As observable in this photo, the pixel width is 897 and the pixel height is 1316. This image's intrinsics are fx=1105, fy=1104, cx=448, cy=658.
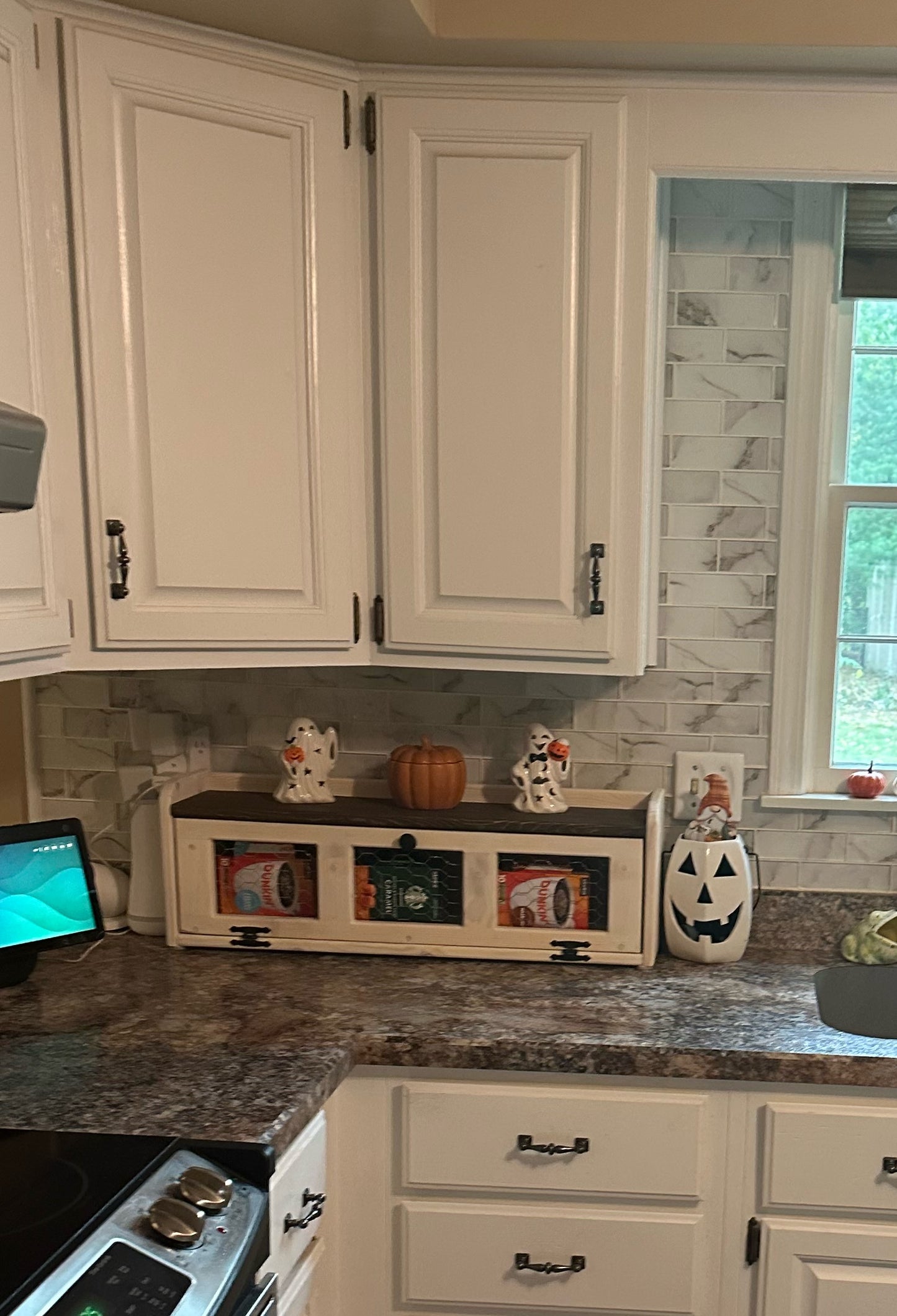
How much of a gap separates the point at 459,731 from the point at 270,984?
2.02ft

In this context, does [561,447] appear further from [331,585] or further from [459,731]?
[459,731]

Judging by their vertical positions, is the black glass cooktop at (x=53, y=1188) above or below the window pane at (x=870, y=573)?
below

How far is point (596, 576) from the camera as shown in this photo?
1.81 meters

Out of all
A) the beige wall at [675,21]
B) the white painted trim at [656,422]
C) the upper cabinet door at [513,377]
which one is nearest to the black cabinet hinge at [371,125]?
the upper cabinet door at [513,377]

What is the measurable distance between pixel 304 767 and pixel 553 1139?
2.60ft

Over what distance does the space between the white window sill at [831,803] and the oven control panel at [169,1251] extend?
1238 millimetres

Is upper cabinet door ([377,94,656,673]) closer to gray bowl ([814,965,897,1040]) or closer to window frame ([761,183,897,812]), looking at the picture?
window frame ([761,183,897,812])

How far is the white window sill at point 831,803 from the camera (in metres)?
2.12

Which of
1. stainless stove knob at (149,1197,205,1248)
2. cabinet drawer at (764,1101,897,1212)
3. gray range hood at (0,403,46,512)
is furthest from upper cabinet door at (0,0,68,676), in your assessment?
cabinet drawer at (764,1101,897,1212)

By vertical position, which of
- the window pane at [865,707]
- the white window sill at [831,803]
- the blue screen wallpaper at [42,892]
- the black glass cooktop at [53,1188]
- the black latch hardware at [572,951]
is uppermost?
the window pane at [865,707]

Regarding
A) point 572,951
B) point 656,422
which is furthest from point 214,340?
point 572,951

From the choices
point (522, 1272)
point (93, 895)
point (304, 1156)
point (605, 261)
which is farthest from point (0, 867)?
point (605, 261)

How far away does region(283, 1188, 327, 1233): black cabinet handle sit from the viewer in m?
1.46

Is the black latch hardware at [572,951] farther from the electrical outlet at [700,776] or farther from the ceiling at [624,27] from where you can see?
the ceiling at [624,27]
